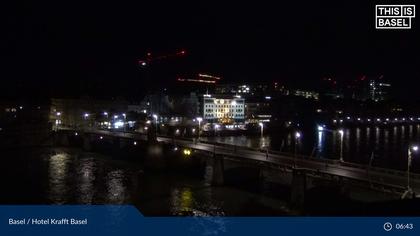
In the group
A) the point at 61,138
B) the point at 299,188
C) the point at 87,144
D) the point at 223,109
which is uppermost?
the point at 223,109

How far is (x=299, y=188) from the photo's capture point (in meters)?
32.6

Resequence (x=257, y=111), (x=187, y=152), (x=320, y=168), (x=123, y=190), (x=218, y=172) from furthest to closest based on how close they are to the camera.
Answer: (x=257, y=111) < (x=187, y=152) < (x=218, y=172) < (x=123, y=190) < (x=320, y=168)

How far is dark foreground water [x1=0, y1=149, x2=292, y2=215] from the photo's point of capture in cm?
3247

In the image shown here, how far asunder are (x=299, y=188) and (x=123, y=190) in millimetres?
14974

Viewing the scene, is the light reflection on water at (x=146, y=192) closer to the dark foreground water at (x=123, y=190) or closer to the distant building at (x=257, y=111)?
the dark foreground water at (x=123, y=190)

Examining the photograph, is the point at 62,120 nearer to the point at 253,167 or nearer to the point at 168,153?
the point at 168,153

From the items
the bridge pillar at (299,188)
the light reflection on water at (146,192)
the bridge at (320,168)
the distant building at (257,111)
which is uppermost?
the distant building at (257,111)

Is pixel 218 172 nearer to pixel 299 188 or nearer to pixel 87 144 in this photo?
pixel 299 188

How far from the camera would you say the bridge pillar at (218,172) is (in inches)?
1593

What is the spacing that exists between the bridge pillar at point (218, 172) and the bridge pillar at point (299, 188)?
9091 millimetres

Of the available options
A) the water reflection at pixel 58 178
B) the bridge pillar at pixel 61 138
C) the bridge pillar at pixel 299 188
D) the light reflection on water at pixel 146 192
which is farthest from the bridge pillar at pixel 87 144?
the bridge pillar at pixel 299 188

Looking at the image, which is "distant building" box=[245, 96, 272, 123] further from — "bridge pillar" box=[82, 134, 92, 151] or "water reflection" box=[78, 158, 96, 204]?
"water reflection" box=[78, 158, 96, 204]

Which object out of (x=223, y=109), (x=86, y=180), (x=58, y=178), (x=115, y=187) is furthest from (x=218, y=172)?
(x=223, y=109)

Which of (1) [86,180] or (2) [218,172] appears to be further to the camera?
(1) [86,180]
